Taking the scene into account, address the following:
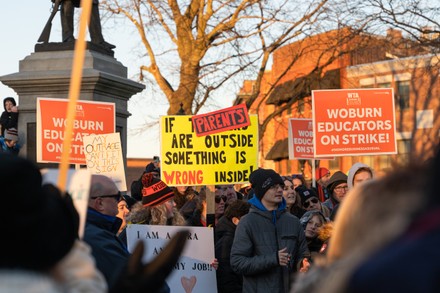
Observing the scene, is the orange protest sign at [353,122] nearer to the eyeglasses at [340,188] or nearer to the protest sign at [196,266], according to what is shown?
the eyeglasses at [340,188]

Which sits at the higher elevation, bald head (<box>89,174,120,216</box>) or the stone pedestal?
the stone pedestal

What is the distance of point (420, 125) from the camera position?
57.5 m

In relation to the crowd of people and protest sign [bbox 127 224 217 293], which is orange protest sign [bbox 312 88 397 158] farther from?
the crowd of people

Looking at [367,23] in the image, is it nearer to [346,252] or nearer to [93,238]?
[93,238]

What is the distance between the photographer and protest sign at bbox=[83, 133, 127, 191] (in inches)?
449

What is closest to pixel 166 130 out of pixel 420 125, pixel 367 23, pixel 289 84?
pixel 367 23

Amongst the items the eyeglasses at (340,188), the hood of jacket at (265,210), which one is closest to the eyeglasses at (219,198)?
the eyeglasses at (340,188)

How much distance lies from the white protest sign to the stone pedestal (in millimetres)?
9356

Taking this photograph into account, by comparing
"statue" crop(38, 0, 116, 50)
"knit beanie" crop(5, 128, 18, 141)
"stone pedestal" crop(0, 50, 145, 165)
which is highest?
"statue" crop(38, 0, 116, 50)

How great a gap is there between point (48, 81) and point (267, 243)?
642 centimetres

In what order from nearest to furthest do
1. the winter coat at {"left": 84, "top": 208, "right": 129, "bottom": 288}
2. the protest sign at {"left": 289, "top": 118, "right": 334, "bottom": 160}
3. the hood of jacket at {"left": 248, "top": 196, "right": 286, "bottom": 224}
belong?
1. the winter coat at {"left": 84, "top": 208, "right": 129, "bottom": 288}
2. the hood of jacket at {"left": 248, "top": 196, "right": 286, "bottom": 224}
3. the protest sign at {"left": 289, "top": 118, "right": 334, "bottom": 160}

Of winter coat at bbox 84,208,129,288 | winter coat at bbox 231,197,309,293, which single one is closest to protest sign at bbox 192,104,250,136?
winter coat at bbox 231,197,309,293

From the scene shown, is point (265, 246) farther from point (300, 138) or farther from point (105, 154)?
point (300, 138)

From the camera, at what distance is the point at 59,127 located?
39.3 feet
